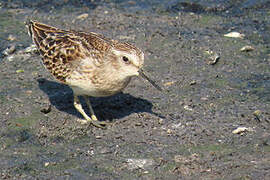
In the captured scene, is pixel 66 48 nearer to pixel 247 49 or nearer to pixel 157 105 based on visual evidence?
pixel 157 105

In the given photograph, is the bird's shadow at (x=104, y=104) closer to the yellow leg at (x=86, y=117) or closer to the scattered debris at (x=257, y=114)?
the yellow leg at (x=86, y=117)

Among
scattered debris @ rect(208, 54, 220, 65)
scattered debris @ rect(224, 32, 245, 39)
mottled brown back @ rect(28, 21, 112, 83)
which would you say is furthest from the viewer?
scattered debris @ rect(224, 32, 245, 39)

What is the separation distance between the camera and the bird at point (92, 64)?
287 inches

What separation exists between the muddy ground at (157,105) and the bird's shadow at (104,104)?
0.02 metres

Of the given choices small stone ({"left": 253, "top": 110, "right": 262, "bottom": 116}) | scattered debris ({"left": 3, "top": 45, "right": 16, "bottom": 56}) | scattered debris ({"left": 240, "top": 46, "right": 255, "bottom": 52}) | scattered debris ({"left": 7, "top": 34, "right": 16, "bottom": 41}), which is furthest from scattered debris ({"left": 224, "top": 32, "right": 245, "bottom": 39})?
scattered debris ({"left": 7, "top": 34, "right": 16, "bottom": 41})

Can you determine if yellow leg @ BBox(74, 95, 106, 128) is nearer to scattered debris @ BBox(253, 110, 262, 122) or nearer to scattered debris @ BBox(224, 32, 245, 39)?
scattered debris @ BBox(253, 110, 262, 122)

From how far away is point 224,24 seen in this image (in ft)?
38.2

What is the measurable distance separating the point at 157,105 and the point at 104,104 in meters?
0.99

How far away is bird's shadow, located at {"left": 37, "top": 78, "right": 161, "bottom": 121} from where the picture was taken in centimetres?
818

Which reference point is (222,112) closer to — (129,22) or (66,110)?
(66,110)

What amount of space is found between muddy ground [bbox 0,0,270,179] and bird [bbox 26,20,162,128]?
0.62 metres

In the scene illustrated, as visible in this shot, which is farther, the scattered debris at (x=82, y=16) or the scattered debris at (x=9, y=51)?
the scattered debris at (x=82, y=16)

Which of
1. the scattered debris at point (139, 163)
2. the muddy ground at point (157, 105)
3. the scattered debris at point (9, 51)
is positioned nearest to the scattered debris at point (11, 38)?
the muddy ground at point (157, 105)

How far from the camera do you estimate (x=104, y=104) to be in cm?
859
